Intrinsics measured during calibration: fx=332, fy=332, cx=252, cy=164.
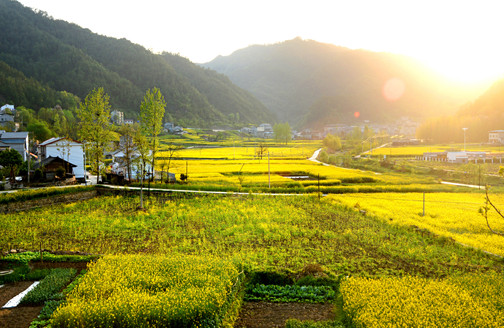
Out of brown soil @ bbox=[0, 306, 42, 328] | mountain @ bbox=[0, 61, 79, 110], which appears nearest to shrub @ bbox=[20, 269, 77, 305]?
brown soil @ bbox=[0, 306, 42, 328]

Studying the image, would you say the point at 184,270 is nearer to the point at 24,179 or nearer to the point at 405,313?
the point at 405,313

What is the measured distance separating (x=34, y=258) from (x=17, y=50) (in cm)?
12298

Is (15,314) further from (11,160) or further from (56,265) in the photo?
(11,160)

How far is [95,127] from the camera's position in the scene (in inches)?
1159

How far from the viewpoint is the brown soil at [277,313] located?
28.9 ft

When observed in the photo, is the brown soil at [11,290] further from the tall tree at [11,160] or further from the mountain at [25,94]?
the mountain at [25,94]

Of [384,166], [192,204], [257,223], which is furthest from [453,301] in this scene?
[384,166]

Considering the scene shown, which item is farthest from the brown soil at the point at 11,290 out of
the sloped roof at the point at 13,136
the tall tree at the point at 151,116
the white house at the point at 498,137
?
the white house at the point at 498,137

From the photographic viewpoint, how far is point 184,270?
1025 cm

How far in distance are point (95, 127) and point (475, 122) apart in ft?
272

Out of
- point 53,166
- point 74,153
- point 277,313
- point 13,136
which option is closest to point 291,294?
A: point 277,313

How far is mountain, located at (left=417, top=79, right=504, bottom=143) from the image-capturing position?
77312mm

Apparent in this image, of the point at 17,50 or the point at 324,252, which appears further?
the point at 17,50

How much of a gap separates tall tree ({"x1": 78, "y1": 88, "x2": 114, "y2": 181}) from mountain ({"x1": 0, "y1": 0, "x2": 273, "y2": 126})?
71.3m
